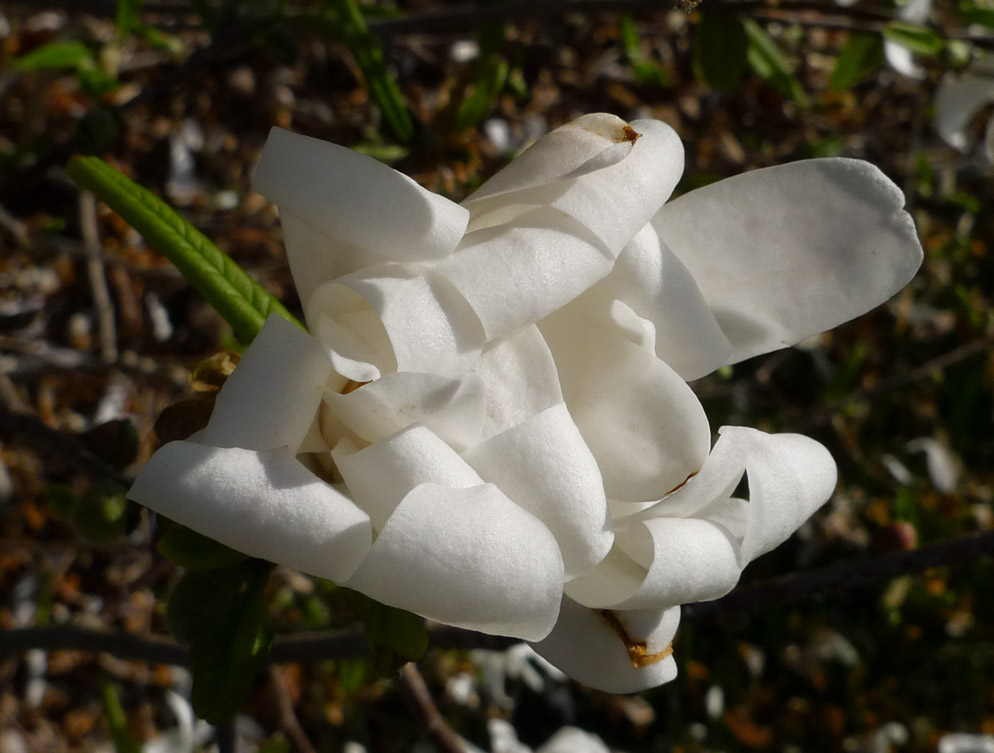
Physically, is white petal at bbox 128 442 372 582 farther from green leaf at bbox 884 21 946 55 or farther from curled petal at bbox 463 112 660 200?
green leaf at bbox 884 21 946 55

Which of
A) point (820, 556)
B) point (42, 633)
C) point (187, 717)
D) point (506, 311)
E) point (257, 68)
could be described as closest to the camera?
point (506, 311)

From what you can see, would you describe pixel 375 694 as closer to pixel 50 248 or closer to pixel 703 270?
pixel 50 248

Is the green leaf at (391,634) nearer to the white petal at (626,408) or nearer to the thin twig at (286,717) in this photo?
the white petal at (626,408)

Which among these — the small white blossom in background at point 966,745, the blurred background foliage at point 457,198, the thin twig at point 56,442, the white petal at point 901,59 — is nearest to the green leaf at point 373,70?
the blurred background foliage at point 457,198

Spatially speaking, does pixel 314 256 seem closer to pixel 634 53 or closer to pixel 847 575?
pixel 847 575

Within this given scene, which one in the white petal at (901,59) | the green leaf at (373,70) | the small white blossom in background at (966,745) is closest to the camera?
the green leaf at (373,70)

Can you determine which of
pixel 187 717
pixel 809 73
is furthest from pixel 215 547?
pixel 809 73
